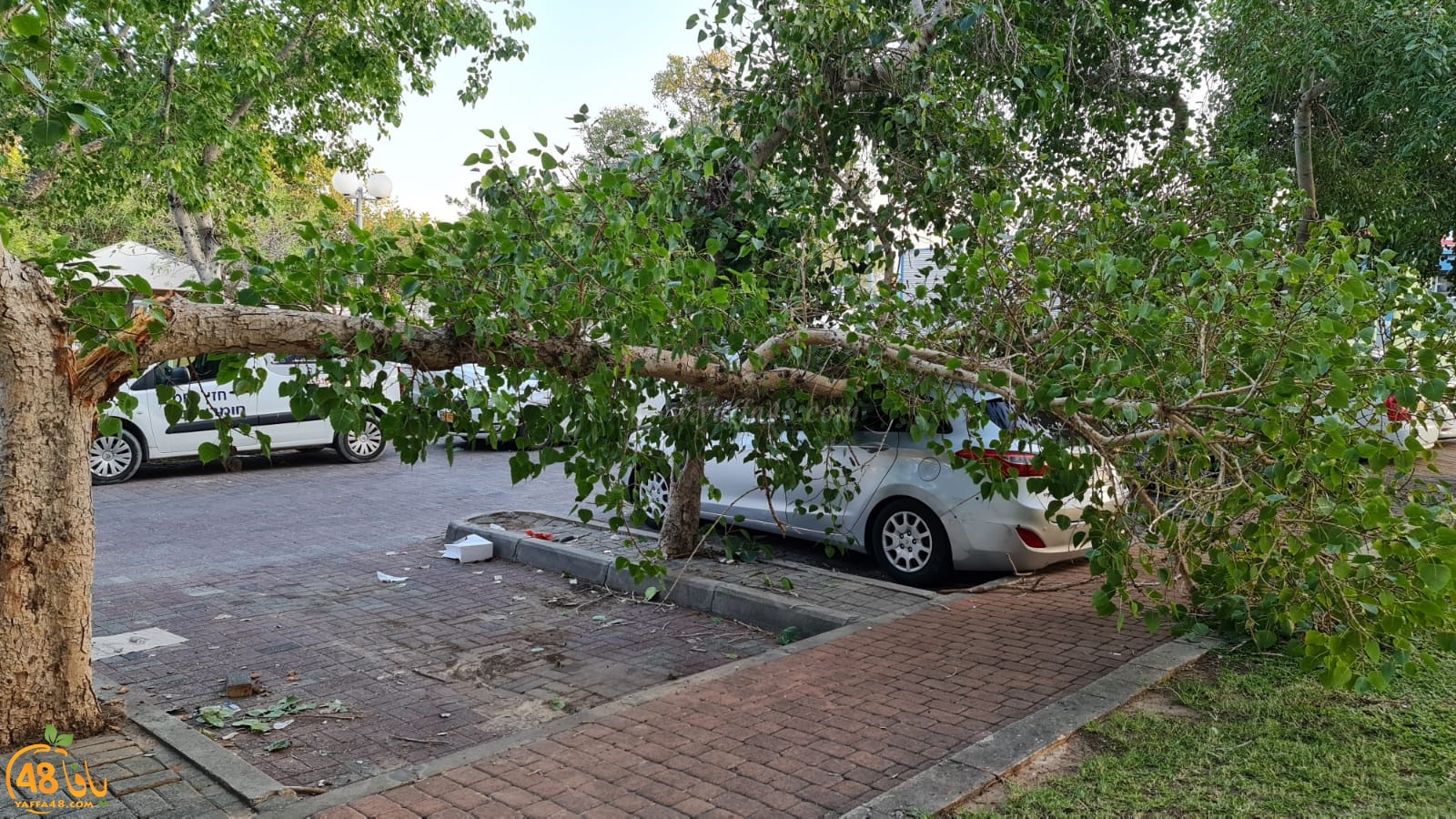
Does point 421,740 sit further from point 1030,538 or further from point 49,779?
point 1030,538

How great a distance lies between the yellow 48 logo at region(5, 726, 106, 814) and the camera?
12.3 ft

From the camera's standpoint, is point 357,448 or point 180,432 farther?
point 357,448

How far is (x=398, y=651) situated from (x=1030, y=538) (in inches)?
178

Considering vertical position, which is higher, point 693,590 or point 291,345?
point 291,345

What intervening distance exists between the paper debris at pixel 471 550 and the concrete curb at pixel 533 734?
3598 mm

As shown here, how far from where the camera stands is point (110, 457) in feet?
42.3

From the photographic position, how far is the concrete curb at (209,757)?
3908 millimetres

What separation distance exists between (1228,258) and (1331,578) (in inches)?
58.5

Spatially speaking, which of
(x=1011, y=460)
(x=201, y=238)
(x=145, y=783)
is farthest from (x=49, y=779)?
(x=201, y=238)

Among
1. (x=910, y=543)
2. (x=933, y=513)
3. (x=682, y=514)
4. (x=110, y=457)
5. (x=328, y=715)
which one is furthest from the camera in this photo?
(x=110, y=457)

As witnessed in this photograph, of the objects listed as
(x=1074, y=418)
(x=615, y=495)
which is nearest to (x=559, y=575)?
(x=615, y=495)

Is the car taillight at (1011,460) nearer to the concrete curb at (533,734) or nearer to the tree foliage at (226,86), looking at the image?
the concrete curb at (533,734)

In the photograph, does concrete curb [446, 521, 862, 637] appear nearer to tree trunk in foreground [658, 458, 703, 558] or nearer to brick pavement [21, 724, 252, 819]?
tree trunk in foreground [658, 458, 703, 558]

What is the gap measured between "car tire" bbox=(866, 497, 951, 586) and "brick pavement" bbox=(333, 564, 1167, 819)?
1257 millimetres
